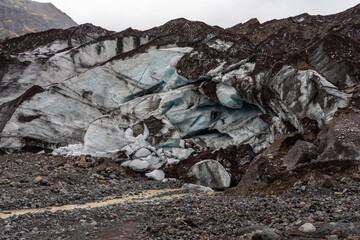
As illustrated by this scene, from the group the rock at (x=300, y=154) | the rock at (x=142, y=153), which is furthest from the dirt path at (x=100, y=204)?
the rock at (x=142, y=153)

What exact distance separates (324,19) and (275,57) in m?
23.5

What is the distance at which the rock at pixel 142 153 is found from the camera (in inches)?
790

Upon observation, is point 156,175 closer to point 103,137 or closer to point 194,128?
point 103,137

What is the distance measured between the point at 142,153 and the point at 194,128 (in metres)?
7.03

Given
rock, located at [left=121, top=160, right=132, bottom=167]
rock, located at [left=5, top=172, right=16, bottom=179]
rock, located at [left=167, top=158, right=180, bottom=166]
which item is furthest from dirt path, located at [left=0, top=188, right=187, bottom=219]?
rock, located at [left=167, top=158, right=180, bottom=166]

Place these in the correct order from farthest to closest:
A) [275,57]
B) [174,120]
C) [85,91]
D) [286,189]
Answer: [85,91]
[174,120]
[275,57]
[286,189]

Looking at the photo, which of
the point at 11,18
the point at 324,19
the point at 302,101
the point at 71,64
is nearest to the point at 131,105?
the point at 71,64

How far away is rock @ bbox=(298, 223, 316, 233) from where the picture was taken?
176 inches

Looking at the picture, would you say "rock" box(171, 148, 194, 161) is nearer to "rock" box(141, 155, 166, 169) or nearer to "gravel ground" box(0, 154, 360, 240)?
"rock" box(141, 155, 166, 169)

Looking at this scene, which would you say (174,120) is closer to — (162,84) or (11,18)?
(162,84)

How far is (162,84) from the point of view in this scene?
2916cm

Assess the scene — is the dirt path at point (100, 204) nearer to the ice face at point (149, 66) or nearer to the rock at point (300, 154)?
the rock at point (300, 154)

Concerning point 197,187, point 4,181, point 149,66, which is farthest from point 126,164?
point 149,66

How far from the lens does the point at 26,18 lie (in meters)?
134
